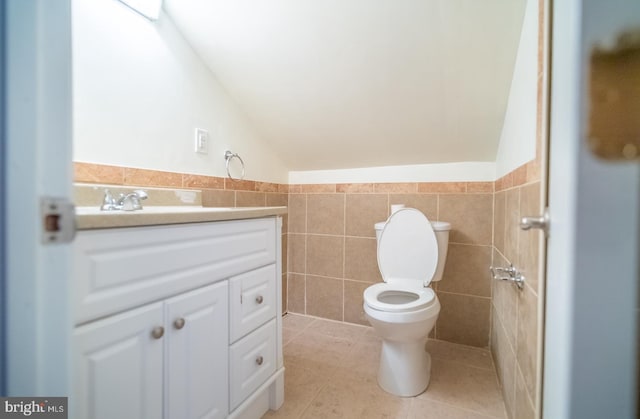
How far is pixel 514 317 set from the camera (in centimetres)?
113

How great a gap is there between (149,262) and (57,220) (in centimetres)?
44

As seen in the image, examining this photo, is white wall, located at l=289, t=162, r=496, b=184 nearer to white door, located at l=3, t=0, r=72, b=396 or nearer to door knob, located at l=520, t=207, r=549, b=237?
door knob, located at l=520, t=207, r=549, b=237

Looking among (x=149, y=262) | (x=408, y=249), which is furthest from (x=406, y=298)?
(x=149, y=262)

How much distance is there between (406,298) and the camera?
167 centimetres

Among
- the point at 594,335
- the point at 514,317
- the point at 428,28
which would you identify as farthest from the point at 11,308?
the point at 428,28

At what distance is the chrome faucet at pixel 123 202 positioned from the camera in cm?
106

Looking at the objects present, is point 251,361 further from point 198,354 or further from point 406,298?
point 406,298

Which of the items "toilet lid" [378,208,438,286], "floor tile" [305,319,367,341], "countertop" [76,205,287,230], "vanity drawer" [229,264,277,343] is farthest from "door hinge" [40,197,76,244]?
"floor tile" [305,319,367,341]

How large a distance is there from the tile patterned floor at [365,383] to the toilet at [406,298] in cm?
9

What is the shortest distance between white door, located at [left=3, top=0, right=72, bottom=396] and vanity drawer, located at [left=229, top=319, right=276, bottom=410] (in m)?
0.75

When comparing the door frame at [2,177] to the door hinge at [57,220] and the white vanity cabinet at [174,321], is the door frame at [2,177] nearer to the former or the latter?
the door hinge at [57,220]

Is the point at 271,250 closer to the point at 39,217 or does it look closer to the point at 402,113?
the point at 39,217

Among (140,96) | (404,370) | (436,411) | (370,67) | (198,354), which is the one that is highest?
(370,67)

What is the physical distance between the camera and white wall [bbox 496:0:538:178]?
1.00 meters
